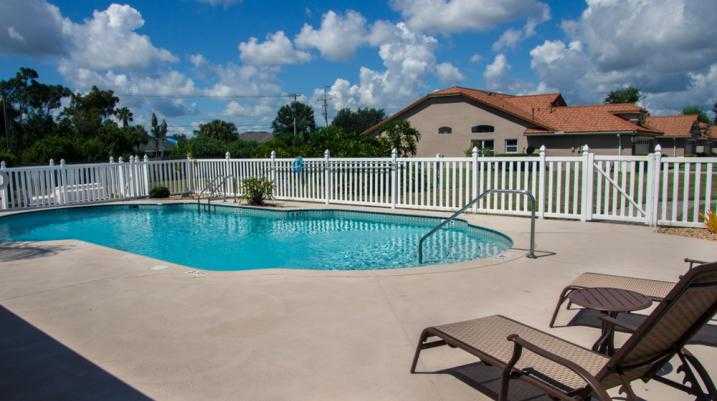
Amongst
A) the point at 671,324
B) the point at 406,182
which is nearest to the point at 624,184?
the point at 406,182

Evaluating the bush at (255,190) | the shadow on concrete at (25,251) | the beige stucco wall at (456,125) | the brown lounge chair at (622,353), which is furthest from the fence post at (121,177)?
the beige stucco wall at (456,125)

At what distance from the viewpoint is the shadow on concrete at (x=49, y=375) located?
3254mm

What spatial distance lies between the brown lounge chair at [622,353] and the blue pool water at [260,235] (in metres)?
5.38

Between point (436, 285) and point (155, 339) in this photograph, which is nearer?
point (155, 339)

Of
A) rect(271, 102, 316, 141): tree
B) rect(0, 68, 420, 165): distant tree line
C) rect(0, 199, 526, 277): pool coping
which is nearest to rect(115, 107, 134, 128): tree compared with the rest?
rect(0, 68, 420, 165): distant tree line

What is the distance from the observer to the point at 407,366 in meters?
3.61

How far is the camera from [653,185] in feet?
30.8

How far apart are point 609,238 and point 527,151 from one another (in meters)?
25.0

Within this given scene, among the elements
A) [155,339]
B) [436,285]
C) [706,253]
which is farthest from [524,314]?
[706,253]

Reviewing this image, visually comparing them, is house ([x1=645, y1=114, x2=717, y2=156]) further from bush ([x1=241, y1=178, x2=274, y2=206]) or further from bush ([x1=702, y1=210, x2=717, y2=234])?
bush ([x1=241, y1=178, x2=274, y2=206])

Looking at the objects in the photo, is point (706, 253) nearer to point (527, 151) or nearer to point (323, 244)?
point (323, 244)

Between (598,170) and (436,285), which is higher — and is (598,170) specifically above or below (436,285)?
above

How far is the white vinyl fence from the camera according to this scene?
10031mm

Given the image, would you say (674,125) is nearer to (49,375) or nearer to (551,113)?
(551,113)
